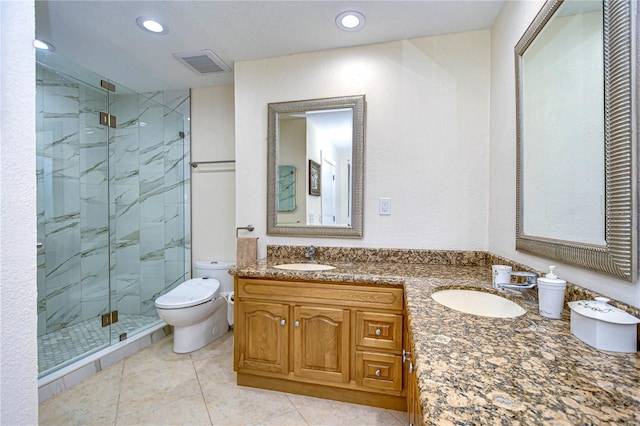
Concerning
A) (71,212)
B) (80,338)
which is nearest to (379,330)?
(80,338)

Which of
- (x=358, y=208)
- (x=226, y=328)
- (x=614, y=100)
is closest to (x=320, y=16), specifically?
(x=358, y=208)

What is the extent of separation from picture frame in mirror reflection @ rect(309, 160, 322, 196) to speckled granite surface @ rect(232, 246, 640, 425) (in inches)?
47.1

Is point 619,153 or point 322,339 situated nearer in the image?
point 619,153

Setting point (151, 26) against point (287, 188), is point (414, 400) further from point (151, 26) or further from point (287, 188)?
point (151, 26)

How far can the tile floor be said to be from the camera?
1566mm

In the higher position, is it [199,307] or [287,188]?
[287,188]

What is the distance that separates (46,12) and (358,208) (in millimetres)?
2270

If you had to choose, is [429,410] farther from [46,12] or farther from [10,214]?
[46,12]

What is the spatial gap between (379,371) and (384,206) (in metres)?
1.05

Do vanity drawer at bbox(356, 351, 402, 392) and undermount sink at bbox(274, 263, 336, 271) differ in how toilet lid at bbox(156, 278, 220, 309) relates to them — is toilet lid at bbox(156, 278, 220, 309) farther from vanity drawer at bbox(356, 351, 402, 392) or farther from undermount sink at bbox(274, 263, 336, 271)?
vanity drawer at bbox(356, 351, 402, 392)

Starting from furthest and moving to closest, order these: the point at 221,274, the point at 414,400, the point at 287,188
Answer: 1. the point at 221,274
2. the point at 287,188
3. the point at 414,400

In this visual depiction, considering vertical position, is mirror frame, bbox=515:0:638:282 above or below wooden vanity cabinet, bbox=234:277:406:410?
above

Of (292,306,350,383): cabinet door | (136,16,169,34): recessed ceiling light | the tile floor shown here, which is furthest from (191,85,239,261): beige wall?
(292,306,350,383): cabinet door

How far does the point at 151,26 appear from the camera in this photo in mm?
1873
